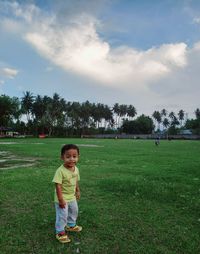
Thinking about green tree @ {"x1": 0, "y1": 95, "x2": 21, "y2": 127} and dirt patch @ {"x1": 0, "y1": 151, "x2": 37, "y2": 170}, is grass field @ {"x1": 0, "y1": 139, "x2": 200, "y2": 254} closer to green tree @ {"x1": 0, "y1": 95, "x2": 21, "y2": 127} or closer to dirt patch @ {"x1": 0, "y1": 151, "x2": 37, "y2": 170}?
dirt patch @ {"x1": 0, "y1": 151, "x2": 37, "y2": 170}

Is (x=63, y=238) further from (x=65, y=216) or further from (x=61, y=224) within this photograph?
(x=65, y=216)

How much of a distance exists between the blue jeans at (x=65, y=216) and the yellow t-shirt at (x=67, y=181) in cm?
11

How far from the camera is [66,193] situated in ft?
15.5

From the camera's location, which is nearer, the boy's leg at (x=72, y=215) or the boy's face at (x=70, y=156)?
the boy's face at (x=70, y=156)

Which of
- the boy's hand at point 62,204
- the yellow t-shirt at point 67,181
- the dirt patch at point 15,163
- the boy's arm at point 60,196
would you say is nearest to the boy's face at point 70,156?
the yellow t-shirt at point 67,181

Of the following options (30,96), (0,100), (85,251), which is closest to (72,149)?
(85,251)

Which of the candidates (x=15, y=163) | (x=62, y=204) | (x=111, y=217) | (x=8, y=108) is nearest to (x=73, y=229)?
(x=62, y=204)

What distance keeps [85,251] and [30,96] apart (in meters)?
101

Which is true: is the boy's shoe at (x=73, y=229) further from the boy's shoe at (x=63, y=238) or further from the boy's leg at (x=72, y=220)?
the boy's shoe at (x=63, y=238)

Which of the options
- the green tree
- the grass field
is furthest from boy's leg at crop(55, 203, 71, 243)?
the green tree

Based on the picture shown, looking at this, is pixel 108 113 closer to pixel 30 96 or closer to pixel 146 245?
pixel 30 96

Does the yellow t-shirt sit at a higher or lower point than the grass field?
higher

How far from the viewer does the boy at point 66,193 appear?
179 inches

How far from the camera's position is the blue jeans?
4554mm
